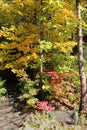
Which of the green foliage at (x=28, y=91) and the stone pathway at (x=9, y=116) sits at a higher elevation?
the green foliage at (x=28, y=91)

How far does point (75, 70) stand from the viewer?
18.5m

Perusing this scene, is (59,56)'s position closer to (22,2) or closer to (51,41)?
(51,41)

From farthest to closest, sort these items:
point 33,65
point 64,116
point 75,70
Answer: point 75,70
point 33,65
point 64,116

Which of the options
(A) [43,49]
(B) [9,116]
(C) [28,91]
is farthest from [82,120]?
(A) [43,49]

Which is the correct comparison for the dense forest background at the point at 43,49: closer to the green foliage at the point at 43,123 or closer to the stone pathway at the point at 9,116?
the green foliage at the point at 43,123

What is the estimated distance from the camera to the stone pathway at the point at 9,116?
1399 centimetres

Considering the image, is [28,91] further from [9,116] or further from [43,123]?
[43,123]

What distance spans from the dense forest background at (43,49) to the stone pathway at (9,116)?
0.72 m

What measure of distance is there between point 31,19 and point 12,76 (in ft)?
12.9

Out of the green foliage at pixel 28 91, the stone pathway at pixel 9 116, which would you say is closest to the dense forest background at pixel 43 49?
the green foliage at pixel 28 91

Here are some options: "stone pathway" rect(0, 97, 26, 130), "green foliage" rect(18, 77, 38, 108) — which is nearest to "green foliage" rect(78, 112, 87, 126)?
"green foliage" rect(18, 77, 38, 108)

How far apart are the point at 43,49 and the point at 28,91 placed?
7.96ft

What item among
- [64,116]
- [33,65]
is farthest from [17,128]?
[33,65]

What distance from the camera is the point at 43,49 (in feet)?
48.9
